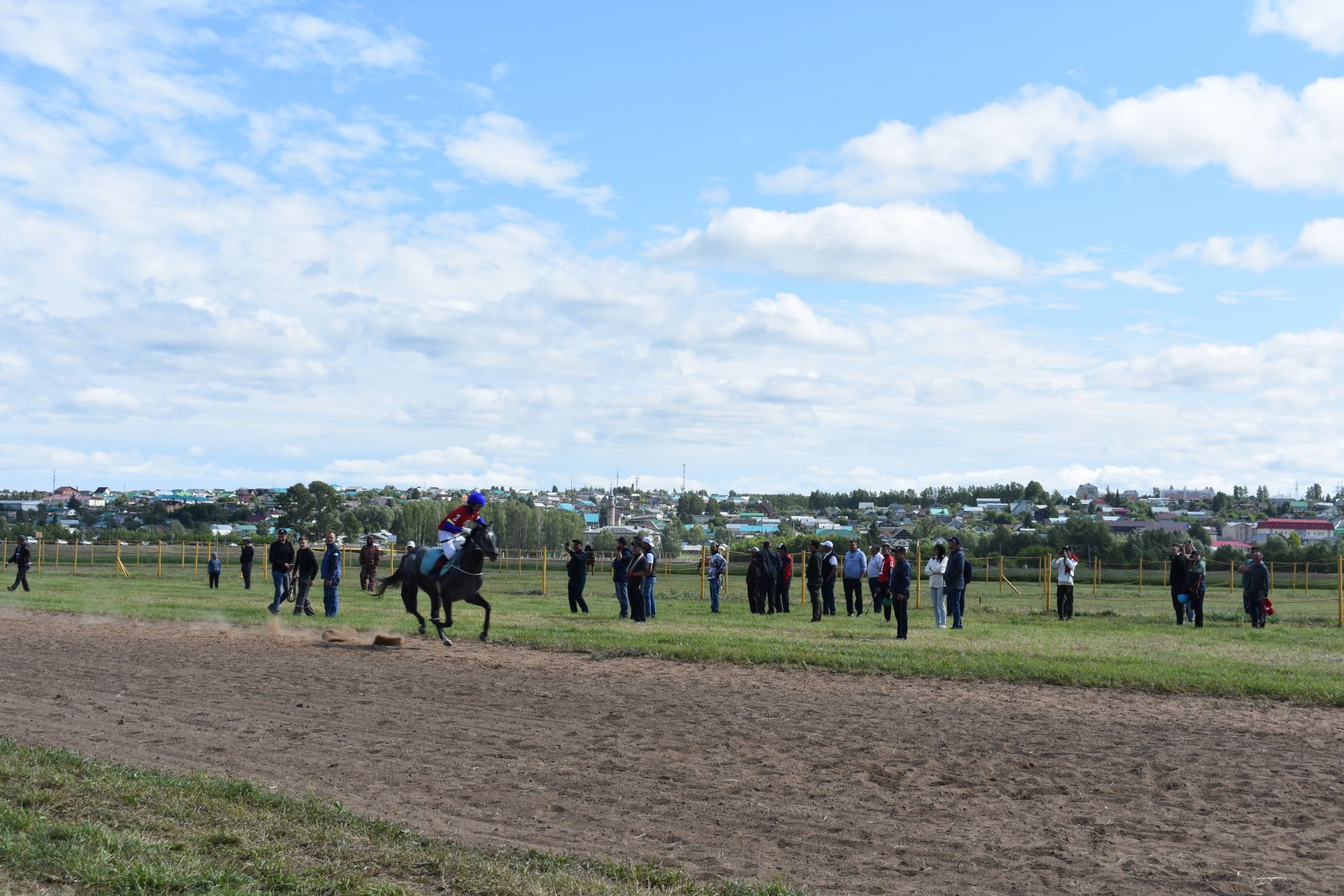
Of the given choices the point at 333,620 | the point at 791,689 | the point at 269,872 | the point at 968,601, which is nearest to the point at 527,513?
the point at 968,601

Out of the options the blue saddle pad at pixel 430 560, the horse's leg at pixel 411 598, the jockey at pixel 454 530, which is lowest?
the horse's leg at pixel 411 598

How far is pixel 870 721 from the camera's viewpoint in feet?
40.0

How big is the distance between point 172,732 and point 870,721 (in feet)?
23.0

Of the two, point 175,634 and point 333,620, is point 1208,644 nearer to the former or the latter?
point 333,620

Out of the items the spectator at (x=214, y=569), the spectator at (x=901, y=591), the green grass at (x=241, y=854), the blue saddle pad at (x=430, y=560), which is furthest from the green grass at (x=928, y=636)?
the green grass at (x=241, y=854)

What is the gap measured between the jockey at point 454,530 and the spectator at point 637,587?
18.9 ft

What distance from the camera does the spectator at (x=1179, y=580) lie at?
2481 cm

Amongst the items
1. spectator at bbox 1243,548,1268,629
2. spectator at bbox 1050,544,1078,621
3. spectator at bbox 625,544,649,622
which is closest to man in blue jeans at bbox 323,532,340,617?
spectator at bbox 625,544,649,622

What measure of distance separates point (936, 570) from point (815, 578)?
4550mm

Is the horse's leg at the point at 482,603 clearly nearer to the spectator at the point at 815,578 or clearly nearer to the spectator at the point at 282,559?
the spectator at the point at 282,559

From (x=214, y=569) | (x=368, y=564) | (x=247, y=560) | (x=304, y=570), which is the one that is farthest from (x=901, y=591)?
(x=214, y=569)

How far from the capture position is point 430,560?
19422mm

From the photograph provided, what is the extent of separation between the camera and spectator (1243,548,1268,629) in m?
24.5

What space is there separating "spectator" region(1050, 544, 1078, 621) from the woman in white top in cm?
405
